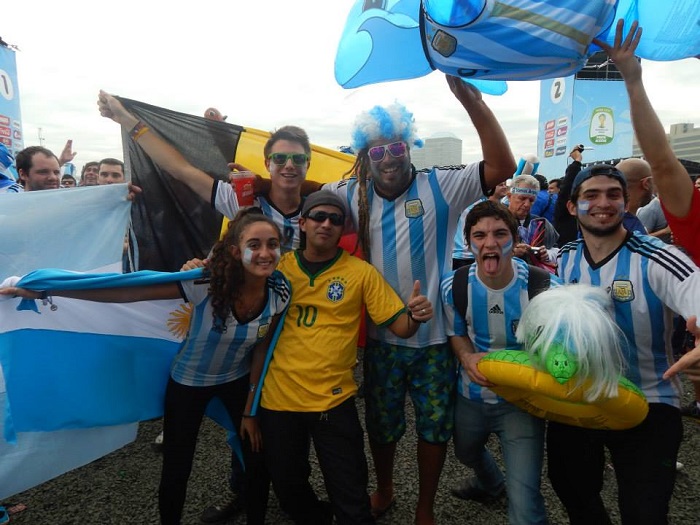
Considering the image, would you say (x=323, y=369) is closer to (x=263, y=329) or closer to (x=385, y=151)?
(x=263, y=329)

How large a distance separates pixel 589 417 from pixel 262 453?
1.60 meters

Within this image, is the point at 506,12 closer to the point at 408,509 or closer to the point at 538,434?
the point at 538,434

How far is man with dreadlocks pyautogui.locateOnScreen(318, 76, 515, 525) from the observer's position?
245 cm

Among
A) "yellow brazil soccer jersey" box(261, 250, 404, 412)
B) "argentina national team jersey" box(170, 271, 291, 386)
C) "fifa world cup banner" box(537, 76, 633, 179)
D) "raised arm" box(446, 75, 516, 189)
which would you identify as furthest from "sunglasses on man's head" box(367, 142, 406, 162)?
"fifa world cup banner" box(537, 76, 633, 179)

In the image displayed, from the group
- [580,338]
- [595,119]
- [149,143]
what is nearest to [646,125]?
[580,338]

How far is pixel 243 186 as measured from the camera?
272 centimetres

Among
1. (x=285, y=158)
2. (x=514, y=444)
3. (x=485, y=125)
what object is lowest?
(x=514, y=444)

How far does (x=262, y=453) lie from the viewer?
7.79 ft

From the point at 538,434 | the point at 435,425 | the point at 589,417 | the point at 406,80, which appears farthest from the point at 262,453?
the point at 406,80

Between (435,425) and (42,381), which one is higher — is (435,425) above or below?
below

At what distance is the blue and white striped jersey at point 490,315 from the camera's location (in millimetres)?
2170

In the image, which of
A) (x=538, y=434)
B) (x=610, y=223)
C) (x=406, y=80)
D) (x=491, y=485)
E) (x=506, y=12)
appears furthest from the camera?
(x=491, y=485)

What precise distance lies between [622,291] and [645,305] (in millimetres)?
101

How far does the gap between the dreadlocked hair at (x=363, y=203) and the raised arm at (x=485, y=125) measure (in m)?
0.60
